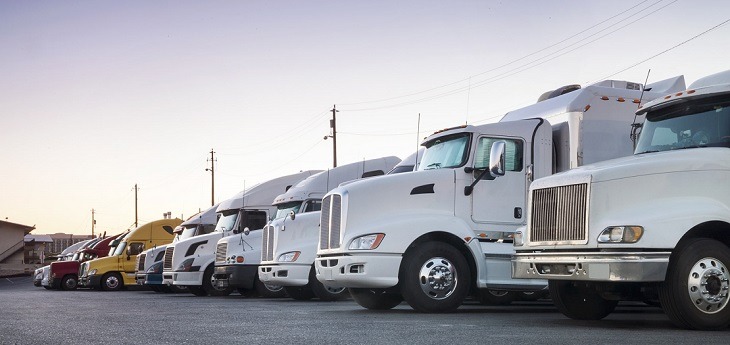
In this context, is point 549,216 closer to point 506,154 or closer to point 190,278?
point 506,154

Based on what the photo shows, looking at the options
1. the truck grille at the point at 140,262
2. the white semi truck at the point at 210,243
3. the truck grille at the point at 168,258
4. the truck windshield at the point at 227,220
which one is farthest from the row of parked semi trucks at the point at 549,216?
the truck grille at the point at 140,262

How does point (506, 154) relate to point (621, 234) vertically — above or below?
above

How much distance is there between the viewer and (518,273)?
11688mm

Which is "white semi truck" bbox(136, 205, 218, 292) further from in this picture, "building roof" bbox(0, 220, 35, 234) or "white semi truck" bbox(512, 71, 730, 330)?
"building roof" bbox(0, 220, 35, 234)

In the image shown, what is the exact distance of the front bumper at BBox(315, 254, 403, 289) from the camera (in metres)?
14.0

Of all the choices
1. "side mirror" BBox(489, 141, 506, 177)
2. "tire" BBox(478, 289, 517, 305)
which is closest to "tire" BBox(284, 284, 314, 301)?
"tire" BBox(478, 289, 517, 305)

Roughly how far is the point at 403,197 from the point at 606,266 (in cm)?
458

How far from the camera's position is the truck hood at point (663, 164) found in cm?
1049

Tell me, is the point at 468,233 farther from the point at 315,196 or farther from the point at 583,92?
the point at 315,196

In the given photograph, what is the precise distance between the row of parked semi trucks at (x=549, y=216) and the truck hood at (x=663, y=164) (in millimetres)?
18

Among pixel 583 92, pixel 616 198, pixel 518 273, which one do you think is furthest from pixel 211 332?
pixel 583 92

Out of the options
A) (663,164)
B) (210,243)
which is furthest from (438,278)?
(210,243)

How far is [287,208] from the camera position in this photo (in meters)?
22.6

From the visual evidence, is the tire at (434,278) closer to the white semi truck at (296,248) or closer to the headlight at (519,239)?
the headlight at (519,239)
